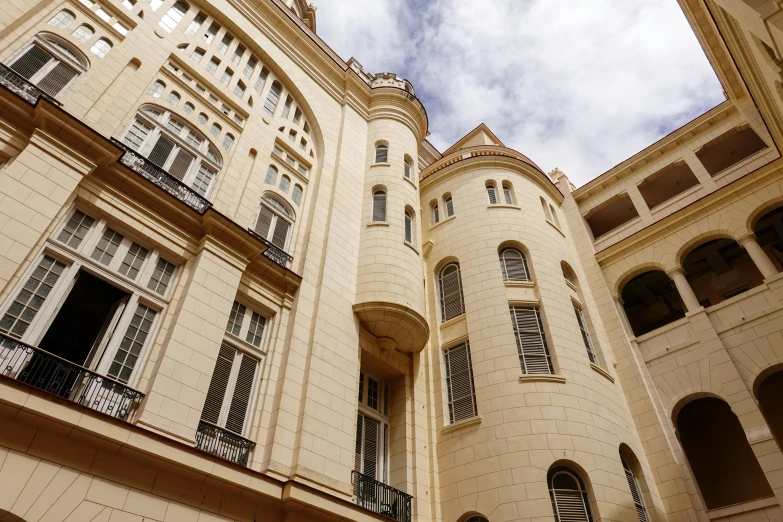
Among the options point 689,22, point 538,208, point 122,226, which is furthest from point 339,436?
point 689,22

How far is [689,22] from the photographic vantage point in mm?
18531

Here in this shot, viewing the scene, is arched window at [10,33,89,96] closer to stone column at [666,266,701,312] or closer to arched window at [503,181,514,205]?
arched window at [503,181,514,205]

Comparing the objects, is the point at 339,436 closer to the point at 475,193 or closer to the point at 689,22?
the point at 475,193

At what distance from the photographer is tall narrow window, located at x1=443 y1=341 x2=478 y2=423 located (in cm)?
1489

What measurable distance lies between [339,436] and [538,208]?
12.4 m

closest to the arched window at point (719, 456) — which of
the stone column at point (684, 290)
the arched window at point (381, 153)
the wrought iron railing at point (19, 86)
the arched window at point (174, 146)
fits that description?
the stone column at point (684, 290)

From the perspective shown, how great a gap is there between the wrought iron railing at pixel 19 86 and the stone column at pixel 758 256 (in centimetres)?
1985

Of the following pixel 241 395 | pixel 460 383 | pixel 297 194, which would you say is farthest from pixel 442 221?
pixel 241 395

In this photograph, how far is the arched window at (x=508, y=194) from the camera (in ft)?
66.5

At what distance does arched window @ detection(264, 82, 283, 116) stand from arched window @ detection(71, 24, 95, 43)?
560 cm

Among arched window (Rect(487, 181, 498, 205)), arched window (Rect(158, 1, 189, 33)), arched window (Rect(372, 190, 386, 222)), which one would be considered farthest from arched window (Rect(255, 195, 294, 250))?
arched window (Rect(487, 181, 498, 205))

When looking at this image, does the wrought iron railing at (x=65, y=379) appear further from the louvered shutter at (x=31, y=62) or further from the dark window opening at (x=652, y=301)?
the dark window opening at (x=652, y=301)

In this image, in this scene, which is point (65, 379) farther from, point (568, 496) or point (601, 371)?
point (601, 371)

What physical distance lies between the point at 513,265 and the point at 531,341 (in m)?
3.21
